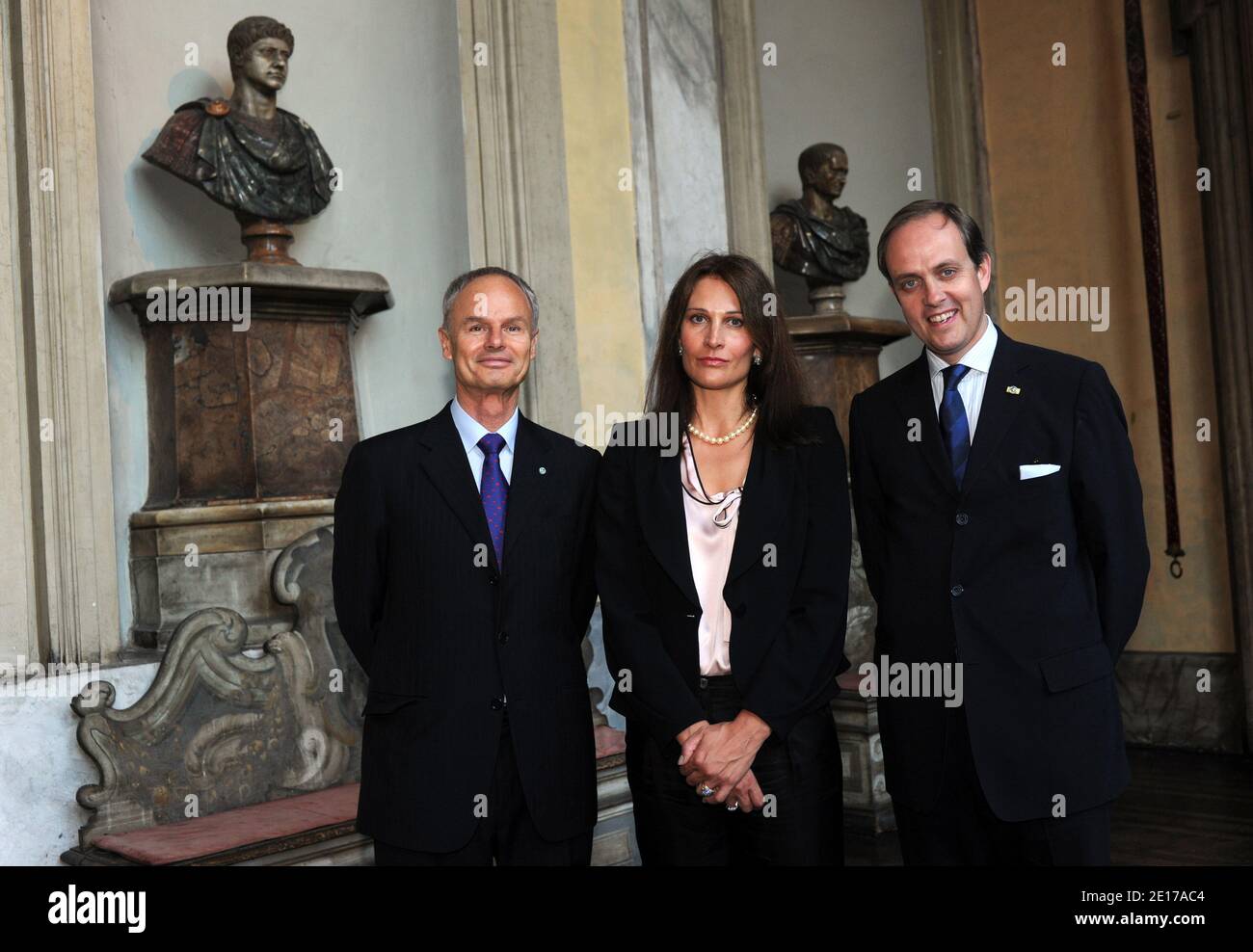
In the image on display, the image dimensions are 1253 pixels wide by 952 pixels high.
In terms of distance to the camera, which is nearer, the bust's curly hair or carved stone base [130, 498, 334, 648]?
carved stone base [130, 498, 334, 648]

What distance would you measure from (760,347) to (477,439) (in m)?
0.57

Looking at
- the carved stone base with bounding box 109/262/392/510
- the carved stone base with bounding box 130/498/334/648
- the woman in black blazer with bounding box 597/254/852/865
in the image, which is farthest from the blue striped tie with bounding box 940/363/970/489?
the carved stone base with bounding box 109/262/392/510

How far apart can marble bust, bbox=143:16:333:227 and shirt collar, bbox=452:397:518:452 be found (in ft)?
7.46

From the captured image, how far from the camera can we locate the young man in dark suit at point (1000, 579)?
7.11ft

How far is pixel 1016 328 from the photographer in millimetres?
7215

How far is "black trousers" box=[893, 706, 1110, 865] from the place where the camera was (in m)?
2.14

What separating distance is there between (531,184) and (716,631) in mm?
3207

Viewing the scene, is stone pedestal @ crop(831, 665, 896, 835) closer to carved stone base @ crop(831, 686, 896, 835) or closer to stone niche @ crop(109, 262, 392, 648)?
carved stone base @ crop(831, 686, 896, 835)

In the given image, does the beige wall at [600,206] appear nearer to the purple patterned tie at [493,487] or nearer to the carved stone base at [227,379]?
the carved stone base at [227,379]

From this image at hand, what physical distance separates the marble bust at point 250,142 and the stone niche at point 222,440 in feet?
0.92

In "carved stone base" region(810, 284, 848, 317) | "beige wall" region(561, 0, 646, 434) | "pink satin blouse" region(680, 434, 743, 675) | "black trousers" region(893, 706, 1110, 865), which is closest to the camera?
"black trousers" region(893, 706, 1110, 865)

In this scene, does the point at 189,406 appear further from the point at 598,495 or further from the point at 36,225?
the point at 598,495
